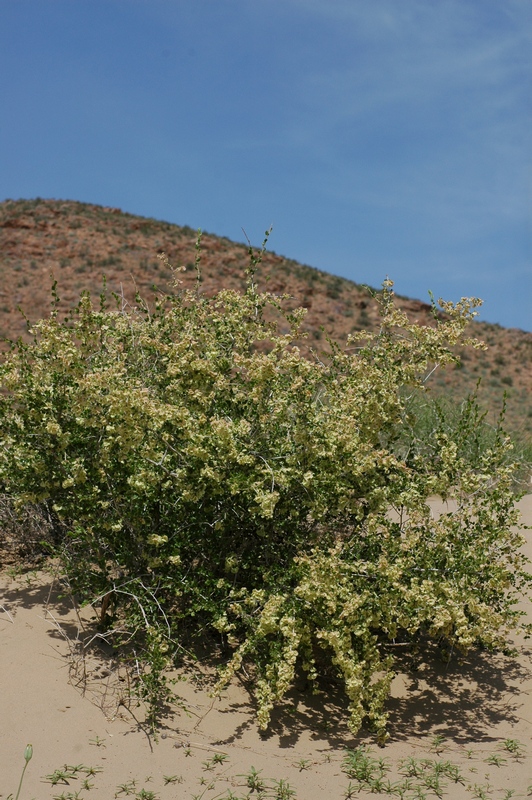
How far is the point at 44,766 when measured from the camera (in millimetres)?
4434

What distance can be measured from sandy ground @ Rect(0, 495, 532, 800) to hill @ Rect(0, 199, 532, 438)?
29495mm

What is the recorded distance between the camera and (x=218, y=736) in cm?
492

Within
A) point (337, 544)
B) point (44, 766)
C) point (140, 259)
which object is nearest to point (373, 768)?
point (337, 544)

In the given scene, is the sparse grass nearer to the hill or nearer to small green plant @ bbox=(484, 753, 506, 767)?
small green plant @ bbox=(484, 753, 506, 767)

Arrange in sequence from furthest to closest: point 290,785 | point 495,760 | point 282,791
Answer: point 495,760
point 290,785
point 282,791

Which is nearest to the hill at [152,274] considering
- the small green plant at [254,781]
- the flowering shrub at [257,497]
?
the flowering shrub at [257,497]

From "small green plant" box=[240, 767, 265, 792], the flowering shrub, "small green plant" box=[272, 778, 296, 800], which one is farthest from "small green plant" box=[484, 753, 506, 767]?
"small green plant" box=[240, 767, 265, 792]

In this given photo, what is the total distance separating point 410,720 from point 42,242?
40.0m

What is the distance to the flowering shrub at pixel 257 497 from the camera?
5.05m

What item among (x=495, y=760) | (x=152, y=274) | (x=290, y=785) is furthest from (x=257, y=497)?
(x=152, y=274)

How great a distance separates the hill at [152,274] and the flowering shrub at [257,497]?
1156 inches

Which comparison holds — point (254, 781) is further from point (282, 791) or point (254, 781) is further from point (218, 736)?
point (218, 736)

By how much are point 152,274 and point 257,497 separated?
36.3 m

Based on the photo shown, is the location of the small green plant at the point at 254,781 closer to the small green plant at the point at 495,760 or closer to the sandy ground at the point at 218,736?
the sandy ground at the point at 218,736
